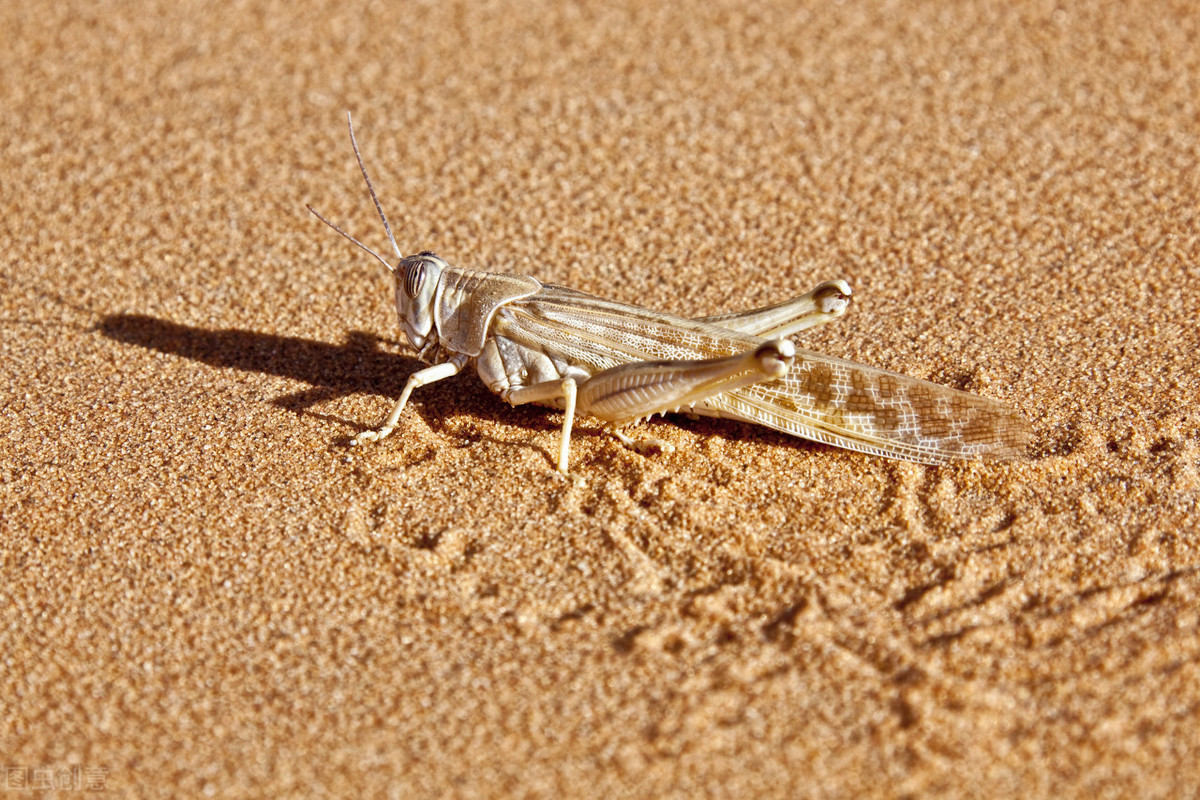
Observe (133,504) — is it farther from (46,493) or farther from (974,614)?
(974,614)

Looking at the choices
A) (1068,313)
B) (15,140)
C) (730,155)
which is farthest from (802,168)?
(15,140)

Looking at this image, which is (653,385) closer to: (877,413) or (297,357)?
(877,413)

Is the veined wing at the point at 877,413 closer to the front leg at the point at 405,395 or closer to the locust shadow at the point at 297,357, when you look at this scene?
the front leg at the point at 405,395

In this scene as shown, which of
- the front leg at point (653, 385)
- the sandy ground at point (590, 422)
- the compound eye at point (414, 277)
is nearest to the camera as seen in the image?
the sandy ground at point (590, 422)

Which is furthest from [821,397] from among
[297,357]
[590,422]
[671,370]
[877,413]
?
[297,357]

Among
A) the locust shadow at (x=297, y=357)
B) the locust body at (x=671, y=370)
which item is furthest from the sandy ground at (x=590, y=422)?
the locust body at (x=671, y=370)

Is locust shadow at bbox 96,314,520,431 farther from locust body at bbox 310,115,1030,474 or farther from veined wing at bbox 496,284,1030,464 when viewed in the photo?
veined wing at bbox 496,284,1030,464

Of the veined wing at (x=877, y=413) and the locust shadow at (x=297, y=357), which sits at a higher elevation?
the veined wing at (x=877, y=413)
